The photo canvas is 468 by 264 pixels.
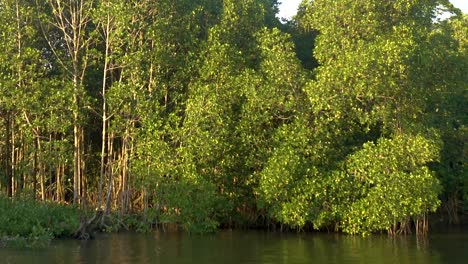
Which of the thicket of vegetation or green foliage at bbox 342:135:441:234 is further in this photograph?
the thicket of vegetation

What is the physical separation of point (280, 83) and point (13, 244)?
14786mm

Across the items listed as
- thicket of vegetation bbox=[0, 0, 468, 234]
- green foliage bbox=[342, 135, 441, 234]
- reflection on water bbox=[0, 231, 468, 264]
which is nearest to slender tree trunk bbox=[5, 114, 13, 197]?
thicket of vegetation bbox=[0, 0, 468, 234]

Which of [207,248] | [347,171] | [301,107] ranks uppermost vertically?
[301,107]

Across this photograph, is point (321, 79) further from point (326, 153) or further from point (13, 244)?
point (13, 244)

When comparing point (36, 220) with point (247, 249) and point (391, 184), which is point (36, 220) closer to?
point (247, 249)

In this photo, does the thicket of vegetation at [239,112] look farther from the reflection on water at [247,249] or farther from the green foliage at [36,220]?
the green foliage at [36,220]

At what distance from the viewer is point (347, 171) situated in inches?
1271

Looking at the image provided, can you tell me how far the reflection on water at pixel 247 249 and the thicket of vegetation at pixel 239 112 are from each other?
1.58m

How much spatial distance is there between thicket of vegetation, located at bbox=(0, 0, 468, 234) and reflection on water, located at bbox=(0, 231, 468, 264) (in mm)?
1583

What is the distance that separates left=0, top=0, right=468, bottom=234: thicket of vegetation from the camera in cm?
3136

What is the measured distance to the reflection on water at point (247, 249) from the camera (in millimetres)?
22516

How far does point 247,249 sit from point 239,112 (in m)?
11.5

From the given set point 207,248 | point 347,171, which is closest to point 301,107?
point 347,171

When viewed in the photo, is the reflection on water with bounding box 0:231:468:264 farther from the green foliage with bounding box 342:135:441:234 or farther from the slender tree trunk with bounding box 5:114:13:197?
the slender tree trunk with bounding box 5:114:13:197
